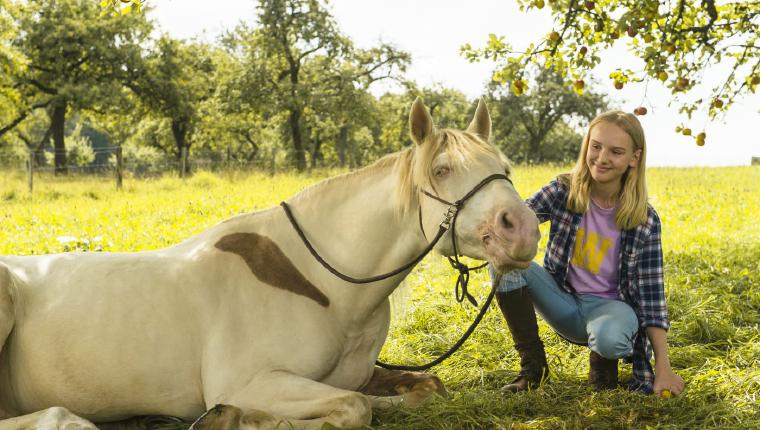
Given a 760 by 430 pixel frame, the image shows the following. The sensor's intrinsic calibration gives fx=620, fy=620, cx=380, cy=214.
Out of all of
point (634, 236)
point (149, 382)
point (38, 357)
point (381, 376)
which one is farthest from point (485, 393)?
point (38, 357)

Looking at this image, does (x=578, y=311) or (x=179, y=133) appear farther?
(x=179, y=133)

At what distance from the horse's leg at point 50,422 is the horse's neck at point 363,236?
124 centimetres

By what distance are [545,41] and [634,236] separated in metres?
3.41

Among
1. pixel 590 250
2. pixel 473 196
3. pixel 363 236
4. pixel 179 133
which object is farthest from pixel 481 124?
pixel 179 133

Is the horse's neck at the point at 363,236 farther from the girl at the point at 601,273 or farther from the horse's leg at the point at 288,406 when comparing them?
the girl at the point at 601,273

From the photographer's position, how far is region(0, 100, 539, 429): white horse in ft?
9.11

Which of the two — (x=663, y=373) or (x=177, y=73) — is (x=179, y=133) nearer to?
(x=177, y=73)

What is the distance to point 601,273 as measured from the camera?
393cm

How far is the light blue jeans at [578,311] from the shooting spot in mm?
3564

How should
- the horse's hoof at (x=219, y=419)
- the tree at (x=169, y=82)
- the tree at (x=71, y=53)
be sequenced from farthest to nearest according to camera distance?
1. the tree at (x=169, y=82)
2. the tree at (x=71, y=53)
3. the horse's hoof at (x=219, y=419)

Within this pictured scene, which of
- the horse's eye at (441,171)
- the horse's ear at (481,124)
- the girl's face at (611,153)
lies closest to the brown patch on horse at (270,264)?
the horse's eye at (441,171)

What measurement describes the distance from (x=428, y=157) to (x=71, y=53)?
3218 centimetres

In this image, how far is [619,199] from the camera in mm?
3855

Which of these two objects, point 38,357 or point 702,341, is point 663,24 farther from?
point 38,357
